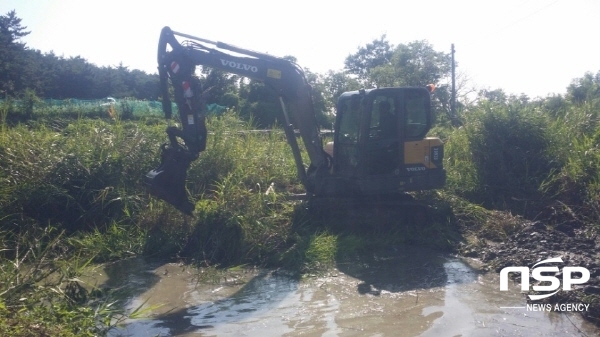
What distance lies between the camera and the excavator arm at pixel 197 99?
366 inches

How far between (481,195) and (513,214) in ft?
3.35

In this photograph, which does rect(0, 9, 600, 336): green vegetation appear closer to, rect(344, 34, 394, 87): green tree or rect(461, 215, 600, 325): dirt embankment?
rect(461, 215, 600, 325): dirt embankment

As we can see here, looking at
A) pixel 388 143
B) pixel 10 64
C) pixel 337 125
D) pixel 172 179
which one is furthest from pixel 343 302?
pixel 10 64

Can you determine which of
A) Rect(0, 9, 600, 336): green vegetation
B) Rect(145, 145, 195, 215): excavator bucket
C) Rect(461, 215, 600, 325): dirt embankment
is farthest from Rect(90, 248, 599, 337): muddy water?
Rect(145, 145, 195, 215): excavator bucket

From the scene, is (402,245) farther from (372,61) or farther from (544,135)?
(372,61)

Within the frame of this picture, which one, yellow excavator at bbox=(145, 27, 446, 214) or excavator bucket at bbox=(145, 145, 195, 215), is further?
yellow excavator at bbox=(145, 27, 446, 214)

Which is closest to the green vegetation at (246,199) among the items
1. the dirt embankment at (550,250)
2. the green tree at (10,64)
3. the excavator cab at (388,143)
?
the dirt embankment at (550,250)

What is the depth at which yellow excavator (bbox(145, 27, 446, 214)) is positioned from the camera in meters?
9.56

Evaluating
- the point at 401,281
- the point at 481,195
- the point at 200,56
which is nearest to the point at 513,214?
the point at 481,195

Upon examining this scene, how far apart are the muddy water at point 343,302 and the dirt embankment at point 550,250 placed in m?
0.33

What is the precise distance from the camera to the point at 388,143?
34.4ft

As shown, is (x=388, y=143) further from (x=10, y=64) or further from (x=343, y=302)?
(x=10, y=64)

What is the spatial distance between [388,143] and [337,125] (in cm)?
100

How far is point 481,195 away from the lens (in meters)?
12.4
